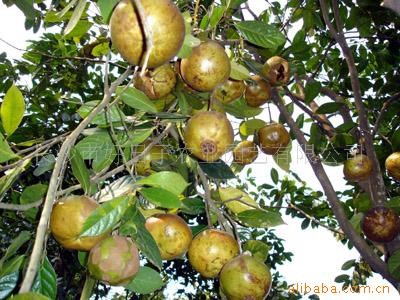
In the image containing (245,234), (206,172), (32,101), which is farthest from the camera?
(32,101)

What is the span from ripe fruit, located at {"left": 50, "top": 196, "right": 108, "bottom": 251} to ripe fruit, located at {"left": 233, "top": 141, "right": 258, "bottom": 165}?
1271 millimetres

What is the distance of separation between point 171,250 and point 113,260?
37 cm

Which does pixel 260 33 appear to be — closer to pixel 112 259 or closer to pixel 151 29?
pixel 151 29

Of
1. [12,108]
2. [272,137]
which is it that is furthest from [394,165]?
[12,108]

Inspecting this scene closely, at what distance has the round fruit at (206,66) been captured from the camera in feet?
4.38

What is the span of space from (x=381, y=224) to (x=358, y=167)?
0.32 m

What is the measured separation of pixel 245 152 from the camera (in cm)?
226

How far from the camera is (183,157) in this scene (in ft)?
5.67

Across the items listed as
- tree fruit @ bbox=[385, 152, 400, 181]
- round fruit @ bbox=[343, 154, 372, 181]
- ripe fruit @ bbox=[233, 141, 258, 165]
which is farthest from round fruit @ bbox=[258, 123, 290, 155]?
tree fruit @ bbox=[385, 152, 400, 181]

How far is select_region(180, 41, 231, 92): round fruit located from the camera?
4.38 ft

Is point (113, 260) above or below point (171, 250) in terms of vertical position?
above

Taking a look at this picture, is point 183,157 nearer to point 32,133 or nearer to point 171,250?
point 171,250

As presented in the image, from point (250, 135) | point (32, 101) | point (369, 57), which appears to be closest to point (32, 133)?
point (32, 101)

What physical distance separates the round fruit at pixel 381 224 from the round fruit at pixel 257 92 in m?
0.88
